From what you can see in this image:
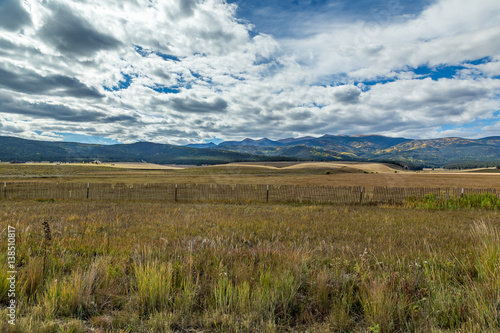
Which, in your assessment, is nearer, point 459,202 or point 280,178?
point 459,202

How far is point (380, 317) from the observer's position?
3555 mm

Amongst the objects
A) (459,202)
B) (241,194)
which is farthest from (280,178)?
(459,202)

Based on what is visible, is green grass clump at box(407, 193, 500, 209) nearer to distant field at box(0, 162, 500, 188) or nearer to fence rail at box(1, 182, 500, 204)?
fence rail at box(1, 182, 500, 204)

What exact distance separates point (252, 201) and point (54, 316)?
2019 cm

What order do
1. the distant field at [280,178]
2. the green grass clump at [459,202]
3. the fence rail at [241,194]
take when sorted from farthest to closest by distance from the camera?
the distant field at [280,178] → the fence rail at [241,194] → the green grass clump at [459,202]

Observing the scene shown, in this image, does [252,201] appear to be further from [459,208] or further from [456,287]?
[456,287]

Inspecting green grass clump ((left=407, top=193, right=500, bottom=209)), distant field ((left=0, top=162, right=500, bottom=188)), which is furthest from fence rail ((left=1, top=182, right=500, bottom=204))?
distant field ((left=0, top=162, right=500, bottom=188))

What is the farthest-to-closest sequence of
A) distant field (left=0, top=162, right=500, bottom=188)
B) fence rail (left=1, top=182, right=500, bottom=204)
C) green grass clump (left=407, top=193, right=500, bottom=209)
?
1. distant field (left=0, top=162, right=500, bottom=188)
2. fence rail (left=1, top=182, right=500, bottom=204)
3. green grass clump (left=407, top=193, right=500, bottom=209)

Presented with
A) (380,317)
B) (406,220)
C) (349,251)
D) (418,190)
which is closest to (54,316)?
(380,317)

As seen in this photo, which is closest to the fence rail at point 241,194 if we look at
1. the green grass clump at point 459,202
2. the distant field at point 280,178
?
the green grass clump at point 459,202

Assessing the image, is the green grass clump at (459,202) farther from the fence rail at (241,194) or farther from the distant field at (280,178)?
the distant field at (280,178)

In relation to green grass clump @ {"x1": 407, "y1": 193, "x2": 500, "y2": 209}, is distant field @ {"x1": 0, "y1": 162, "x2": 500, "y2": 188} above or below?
below

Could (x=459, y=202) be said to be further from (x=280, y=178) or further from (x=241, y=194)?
(x=280, y=178)

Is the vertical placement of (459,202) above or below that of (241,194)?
above
